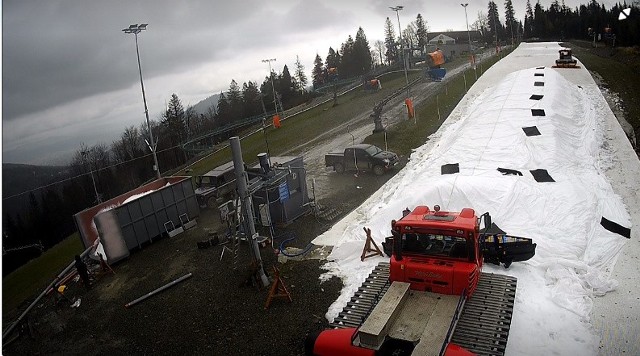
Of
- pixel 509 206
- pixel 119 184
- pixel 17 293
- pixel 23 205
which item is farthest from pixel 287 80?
pixel 509 206

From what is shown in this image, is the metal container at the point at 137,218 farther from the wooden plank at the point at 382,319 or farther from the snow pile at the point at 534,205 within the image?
the wooden plank at the point at 382,319

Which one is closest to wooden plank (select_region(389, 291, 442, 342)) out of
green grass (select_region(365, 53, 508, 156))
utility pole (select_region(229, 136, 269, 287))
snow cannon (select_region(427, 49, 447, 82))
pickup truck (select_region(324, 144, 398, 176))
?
utility pole (select_region(229, 136, 269, 287))

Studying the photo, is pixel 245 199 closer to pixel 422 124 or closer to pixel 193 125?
A: pixel 422 124

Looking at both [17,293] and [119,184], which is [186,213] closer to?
[17,293]

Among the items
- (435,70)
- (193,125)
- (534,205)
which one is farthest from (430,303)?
(193,125)

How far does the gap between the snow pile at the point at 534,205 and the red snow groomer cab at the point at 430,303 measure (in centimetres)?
134

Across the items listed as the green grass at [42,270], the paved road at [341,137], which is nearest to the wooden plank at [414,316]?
the paved road at [341,137]

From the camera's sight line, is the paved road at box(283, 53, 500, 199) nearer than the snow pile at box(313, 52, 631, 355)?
No

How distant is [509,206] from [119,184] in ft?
210

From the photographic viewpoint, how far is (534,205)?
15.2m

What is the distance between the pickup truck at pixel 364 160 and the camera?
23.7m

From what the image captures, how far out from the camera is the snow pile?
10.6m

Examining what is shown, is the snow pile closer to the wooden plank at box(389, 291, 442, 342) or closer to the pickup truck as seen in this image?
the pickup truck

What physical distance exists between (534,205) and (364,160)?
35.1 feet
